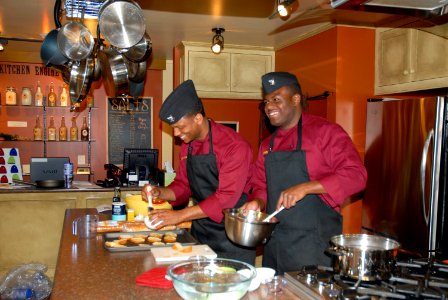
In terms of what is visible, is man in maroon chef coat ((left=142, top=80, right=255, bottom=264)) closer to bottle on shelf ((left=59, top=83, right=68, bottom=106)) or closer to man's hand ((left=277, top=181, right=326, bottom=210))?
man's hand ((left=277, top=181, right=326, bottom=210))

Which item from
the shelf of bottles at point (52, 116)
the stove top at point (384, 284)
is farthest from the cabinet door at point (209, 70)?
the stove top at point (384, 284)

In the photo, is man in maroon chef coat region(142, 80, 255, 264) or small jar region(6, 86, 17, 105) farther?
small jar region(6, 86, 17, 105)

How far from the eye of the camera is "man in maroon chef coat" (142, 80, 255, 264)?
2.43 metres

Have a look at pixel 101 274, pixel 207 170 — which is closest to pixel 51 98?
pixel 207 170

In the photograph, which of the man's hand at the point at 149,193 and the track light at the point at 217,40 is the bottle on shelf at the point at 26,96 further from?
the man's hand at the point at 149,193

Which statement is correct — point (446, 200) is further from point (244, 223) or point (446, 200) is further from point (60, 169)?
point (60, 169)

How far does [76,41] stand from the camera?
2814 mm

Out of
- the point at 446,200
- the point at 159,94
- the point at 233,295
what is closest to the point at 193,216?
the point at 233,295

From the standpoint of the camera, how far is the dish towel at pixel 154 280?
1583 millimetres

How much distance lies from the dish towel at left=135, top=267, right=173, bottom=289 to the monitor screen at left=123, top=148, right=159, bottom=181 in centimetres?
368

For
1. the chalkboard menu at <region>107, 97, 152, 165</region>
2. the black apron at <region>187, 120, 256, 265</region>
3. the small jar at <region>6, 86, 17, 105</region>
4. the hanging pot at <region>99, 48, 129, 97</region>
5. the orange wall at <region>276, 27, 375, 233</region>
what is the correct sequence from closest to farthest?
the black apron at <region>187, 120, 256, 265</region> < the hanging pot at <region>99, 48, 129, 97</region> < the orange wall at <region>276, 27, 375, 233</region> < the small jar at <region>6, 86, 17, 105</region> < the chalkboard menu at <region>107, 97, 152, 165</region>

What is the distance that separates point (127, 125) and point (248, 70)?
83.4 inches

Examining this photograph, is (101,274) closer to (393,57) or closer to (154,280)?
(154,280)

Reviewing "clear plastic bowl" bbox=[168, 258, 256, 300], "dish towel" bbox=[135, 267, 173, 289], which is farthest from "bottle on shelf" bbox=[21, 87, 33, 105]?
"clear plastic bowl" bbox=[168, 258, 256, 300]
